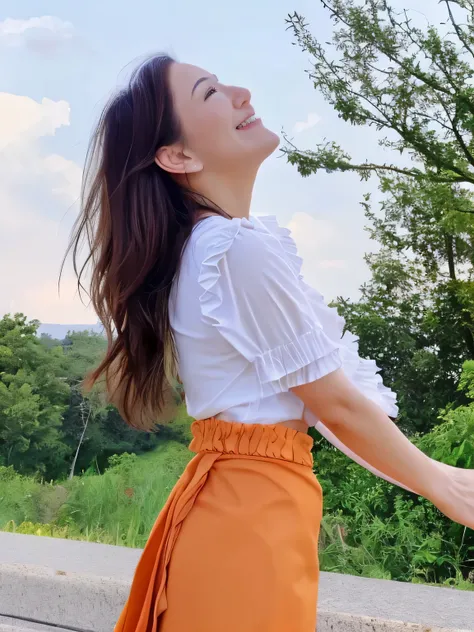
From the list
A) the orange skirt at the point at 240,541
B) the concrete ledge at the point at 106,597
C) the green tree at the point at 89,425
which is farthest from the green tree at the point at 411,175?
the orange skirt at the point at 240,541

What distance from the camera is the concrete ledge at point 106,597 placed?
1424 millimetres

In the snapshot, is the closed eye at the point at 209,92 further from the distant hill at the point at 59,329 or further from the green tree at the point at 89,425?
the distant hill at the point at 59,329

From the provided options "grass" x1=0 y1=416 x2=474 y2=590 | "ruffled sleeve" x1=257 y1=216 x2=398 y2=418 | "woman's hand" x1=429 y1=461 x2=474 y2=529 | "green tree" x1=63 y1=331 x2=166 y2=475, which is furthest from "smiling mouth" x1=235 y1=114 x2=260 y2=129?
"green tree" x1=63 y1=331 x2=166 y2=475

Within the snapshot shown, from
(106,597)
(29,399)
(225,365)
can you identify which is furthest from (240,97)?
(29,399)

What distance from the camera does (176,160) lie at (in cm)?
85

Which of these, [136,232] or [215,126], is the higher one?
[215,126]

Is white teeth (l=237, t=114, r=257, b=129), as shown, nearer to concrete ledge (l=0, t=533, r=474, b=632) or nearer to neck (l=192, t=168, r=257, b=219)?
neck (l=192, t=168, r=257, b=219)

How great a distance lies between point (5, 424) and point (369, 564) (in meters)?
1.86

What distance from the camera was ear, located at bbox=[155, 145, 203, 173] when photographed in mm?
841

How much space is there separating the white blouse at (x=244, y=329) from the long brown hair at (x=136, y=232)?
0.04 metres

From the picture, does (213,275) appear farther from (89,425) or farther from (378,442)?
(89,425)

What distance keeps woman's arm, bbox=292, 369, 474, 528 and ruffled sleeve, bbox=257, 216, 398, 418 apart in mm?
80

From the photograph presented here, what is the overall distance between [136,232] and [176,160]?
0.11 metres

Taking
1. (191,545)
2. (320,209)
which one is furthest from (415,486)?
(320,209)
